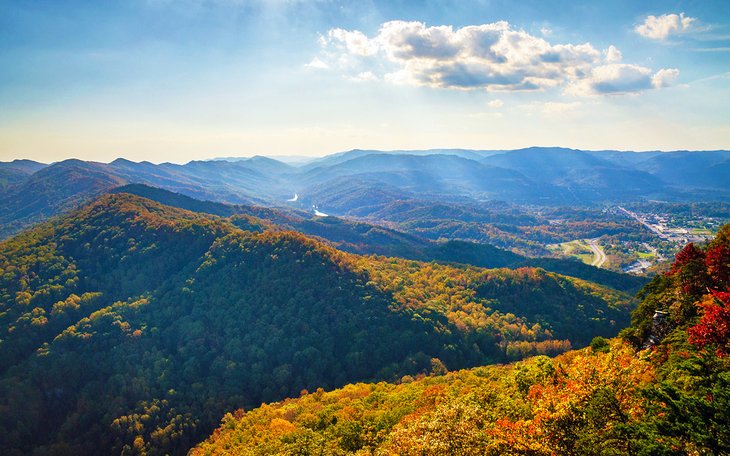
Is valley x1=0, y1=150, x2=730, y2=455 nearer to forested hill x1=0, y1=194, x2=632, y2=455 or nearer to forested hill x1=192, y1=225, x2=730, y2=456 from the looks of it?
forested hill x1=0, y1=194, x2=632, y2=455

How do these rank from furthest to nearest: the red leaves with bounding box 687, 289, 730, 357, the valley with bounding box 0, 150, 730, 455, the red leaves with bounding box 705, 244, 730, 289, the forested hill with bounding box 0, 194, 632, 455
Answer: the forested hill with bounding box 0, 194, 632, 455 → the valley with bounding box 0, 150, 730, 455 → the red leaves with bounding box 705, 244, 730, 289 → the red leaves with bounding box 687, 289, 730, 357

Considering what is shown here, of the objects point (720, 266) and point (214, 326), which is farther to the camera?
point (214, 326)

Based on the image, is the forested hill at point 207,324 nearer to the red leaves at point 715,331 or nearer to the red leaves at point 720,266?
the red leaves at point 720,266

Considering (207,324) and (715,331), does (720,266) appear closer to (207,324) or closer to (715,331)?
(715,331)

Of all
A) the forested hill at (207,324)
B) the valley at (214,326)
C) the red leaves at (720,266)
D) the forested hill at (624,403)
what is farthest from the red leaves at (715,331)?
the forested hill at (207,324)

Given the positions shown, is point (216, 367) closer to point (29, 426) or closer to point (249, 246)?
point (29, 426)

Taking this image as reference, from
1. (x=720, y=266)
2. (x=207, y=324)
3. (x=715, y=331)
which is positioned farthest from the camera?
(x=207, y=324)

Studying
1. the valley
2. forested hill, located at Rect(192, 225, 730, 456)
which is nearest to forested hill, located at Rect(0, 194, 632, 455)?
the valley

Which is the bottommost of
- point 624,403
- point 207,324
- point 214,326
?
point 214,326

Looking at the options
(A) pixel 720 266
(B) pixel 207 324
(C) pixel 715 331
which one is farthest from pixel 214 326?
(C) pixel 715 331
